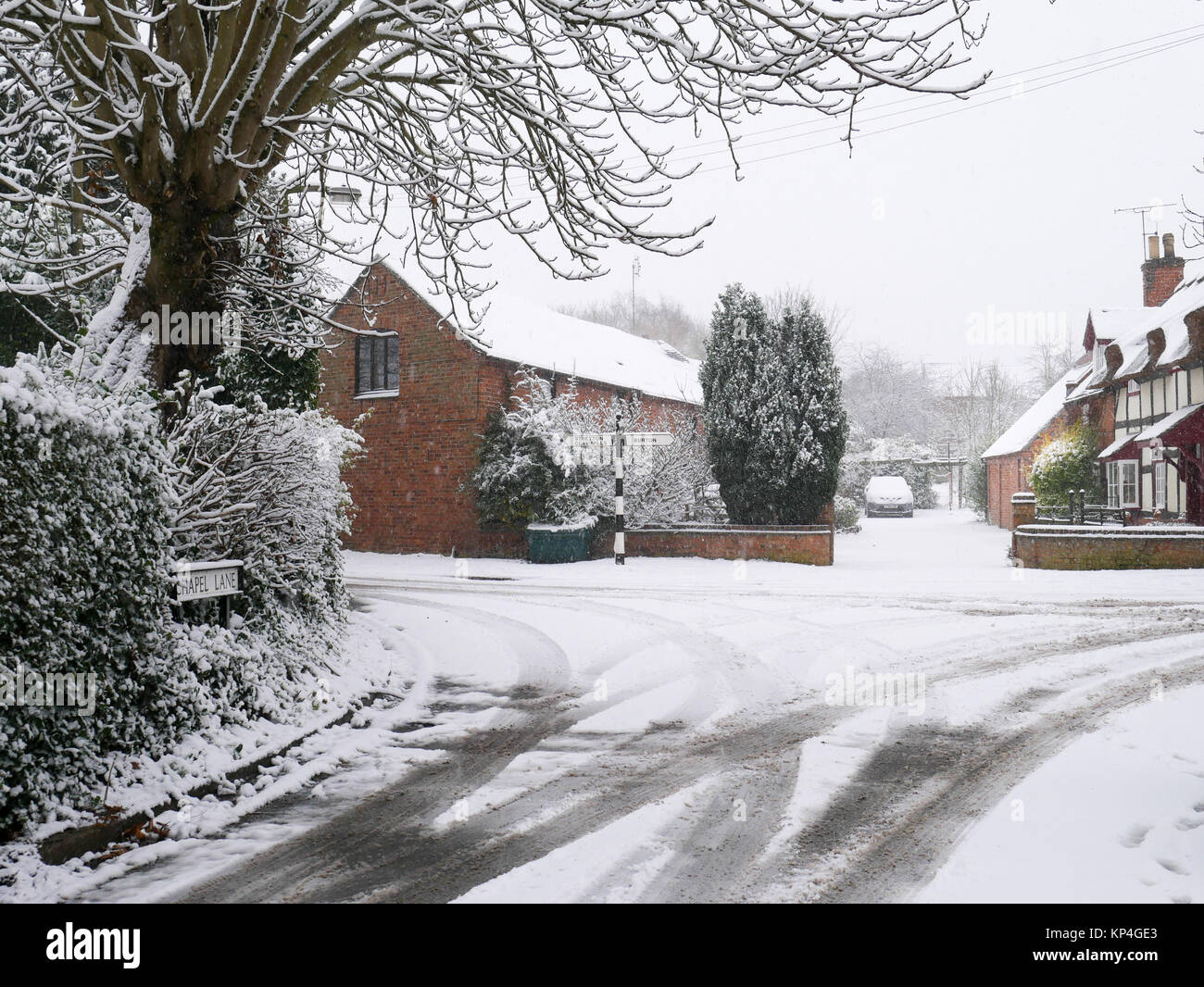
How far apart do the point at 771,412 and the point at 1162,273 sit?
18313 mm

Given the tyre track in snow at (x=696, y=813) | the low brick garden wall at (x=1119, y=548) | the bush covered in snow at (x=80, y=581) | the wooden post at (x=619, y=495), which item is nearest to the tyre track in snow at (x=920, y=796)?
the tyre track in snow at (x=696, y=813)

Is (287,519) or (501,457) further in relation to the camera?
(501,457)

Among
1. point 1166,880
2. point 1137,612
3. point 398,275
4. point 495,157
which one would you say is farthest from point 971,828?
point 398,275

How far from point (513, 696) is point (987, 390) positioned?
245 ft

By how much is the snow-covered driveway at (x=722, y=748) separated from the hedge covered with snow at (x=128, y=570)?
870mm

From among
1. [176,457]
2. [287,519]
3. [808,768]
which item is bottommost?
[808,768]

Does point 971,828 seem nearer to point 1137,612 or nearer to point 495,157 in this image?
point 495,157

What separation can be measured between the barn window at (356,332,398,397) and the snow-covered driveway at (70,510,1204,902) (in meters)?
11.8

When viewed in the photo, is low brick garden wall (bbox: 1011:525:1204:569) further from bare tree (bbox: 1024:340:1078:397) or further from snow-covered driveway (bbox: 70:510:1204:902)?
bare tree (bbox: 1024:340:1078:397)

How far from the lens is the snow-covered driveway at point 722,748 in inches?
141

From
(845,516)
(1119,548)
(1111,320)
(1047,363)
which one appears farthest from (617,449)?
(1047,363)

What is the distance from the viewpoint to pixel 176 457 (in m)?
5.79

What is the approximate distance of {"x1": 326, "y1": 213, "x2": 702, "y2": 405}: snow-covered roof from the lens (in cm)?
2167

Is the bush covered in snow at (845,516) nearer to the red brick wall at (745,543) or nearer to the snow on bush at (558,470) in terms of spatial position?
the snow on bush at (558,470)
